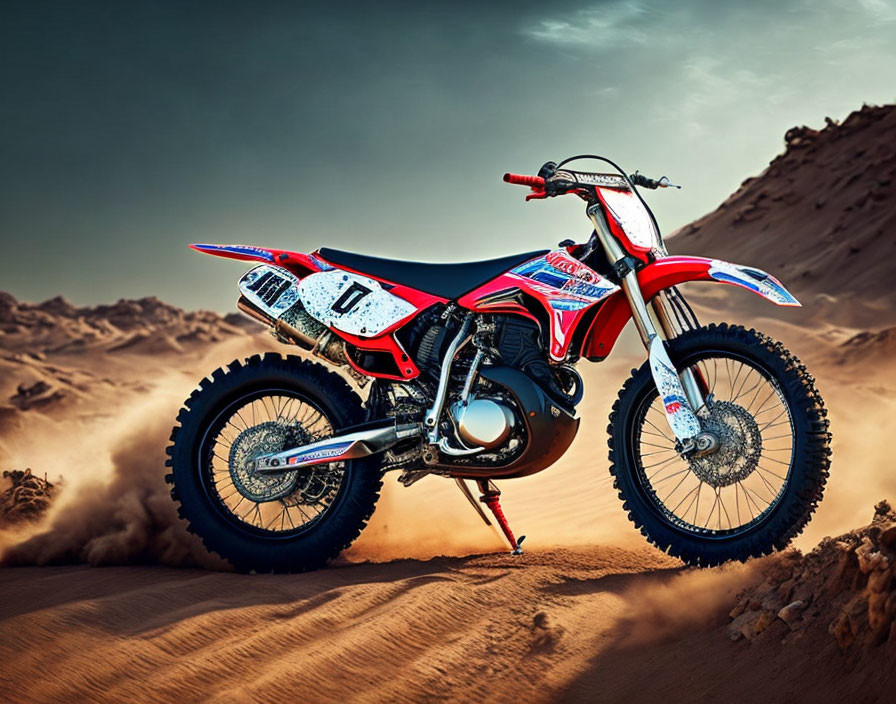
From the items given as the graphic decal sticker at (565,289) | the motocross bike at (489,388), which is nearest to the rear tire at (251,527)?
the motocross bike at (489,388)

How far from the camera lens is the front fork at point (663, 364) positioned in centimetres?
533

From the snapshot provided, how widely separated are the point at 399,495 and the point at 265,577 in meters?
2.45

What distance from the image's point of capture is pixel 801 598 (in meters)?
4.39

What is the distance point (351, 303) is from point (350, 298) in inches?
1.4

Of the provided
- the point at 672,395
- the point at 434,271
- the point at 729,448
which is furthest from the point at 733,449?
the point at 434,271

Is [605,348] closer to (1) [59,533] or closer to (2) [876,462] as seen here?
(2) [876,462]

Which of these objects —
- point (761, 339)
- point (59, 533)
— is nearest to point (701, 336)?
point (761, 339)

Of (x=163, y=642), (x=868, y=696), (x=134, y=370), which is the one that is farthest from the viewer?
(x=134, y=370)

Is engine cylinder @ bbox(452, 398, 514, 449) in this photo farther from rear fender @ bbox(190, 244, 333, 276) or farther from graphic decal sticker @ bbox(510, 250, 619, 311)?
rear fender @ bbox(190, 244, 333, 276)

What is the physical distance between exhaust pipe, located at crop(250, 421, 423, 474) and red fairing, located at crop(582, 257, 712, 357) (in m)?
1.12

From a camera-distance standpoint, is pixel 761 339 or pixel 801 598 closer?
pixel 801 598

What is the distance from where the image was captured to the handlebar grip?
5.60 metres

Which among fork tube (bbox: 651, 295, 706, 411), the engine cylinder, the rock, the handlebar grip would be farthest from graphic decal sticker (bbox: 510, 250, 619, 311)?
the rock

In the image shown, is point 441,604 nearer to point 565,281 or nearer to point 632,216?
point 565,281
